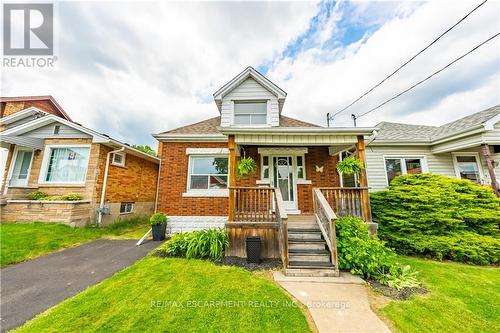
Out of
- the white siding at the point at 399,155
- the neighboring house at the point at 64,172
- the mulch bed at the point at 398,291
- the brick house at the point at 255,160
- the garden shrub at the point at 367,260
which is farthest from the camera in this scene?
the white siding at the point at 399,155

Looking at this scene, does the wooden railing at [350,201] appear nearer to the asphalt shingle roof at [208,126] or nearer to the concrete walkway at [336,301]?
the concrete walkway at [336,301]

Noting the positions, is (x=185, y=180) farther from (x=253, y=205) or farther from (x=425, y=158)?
(x=425, y=158)

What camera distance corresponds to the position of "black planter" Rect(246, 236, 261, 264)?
4.89m

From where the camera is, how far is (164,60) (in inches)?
418

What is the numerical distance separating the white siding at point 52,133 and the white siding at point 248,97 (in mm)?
6935

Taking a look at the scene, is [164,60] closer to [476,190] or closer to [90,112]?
[90,112]

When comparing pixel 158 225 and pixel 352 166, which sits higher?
pixel 352 166

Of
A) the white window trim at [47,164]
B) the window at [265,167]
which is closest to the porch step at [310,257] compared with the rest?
the window at [265,167]

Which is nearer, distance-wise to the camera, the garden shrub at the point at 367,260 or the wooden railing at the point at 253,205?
the garden shrub at the point at 367,260

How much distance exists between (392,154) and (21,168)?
18.4 meters

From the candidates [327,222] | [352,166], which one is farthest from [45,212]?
[352,166]

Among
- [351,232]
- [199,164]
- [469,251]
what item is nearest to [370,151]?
[469,251]

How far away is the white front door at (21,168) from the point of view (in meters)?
8.83

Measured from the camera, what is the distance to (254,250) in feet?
16.1
